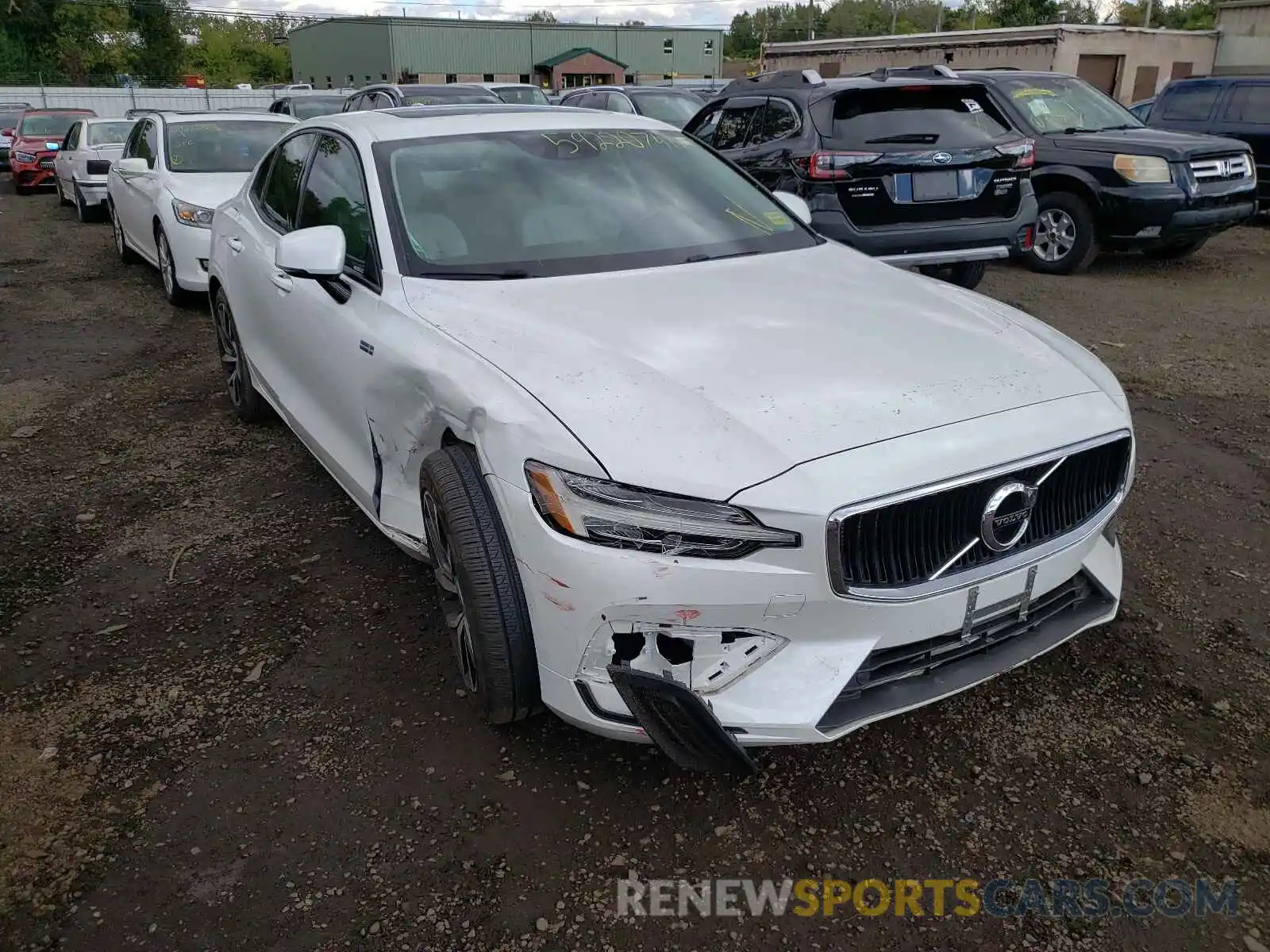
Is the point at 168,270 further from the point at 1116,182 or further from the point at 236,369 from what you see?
the point at 1116,182

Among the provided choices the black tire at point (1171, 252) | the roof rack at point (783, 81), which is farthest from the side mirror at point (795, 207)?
the black tire at point (1171, 252)

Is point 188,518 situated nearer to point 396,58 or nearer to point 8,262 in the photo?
point 8,262

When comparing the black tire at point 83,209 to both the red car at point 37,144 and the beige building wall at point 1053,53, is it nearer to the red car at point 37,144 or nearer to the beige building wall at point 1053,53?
the red car at point 37,144

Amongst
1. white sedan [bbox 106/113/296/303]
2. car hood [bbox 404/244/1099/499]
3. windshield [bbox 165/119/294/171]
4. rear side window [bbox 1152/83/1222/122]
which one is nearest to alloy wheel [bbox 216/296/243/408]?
white sedan [bbox 106/113/296/303]

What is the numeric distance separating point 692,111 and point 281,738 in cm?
1337

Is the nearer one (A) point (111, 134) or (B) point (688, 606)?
(B) point (688, 606)

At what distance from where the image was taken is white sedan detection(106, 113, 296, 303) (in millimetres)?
7770

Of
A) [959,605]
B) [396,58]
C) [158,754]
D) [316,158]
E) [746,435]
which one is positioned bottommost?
[158,754]

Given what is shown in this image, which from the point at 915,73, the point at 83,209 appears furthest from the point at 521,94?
the point at 915,73

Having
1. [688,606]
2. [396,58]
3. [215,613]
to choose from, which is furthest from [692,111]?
[396,58]

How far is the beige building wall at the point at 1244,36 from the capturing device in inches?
1054

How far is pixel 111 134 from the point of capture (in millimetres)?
14312

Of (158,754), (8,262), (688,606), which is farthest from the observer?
(8,262)

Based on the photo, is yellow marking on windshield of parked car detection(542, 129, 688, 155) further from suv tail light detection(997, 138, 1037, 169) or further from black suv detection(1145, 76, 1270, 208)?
black suv detection(1145, 76, 1270, 208)
